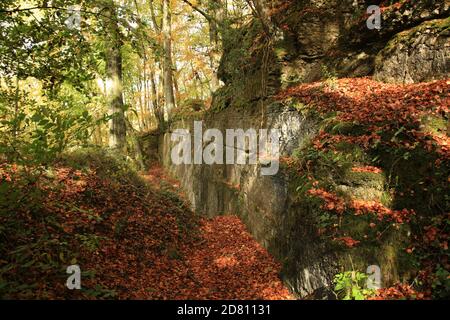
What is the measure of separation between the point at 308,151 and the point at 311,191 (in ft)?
4.99

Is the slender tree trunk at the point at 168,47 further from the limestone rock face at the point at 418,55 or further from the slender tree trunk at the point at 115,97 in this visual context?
the limestone rock face at the point at 418,55

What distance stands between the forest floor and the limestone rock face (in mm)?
6590

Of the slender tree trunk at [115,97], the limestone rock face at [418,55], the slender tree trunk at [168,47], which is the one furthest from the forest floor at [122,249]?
the slender tree trunk at [168,47]

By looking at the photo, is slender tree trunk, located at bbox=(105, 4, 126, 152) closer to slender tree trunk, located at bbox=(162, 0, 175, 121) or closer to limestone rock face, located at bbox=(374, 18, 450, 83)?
slender tree trunk, located at bbox=(162, 0, 175, 121)

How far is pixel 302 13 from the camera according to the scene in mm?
11992

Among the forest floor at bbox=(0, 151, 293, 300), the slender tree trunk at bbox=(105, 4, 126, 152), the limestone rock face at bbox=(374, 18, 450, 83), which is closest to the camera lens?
the forest floor at bbox=(0, 151, 293, 300)

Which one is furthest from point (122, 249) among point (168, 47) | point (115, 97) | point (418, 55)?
point (168, 47)

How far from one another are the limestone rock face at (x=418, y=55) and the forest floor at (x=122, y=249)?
659 cm

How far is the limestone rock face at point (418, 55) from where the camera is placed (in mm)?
8477

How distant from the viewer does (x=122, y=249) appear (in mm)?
7254

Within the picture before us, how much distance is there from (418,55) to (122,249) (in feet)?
31.2

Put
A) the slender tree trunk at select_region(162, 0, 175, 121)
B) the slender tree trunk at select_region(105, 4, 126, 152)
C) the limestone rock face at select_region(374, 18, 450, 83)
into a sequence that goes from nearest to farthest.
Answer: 1. the limestone rock face at select_region(374, 18, 450, 83)
2. the slender tree trunk at select_region(105, 4, 126, 152)
3. the slender tree trunk at select_region(162, 0, 175, 121)

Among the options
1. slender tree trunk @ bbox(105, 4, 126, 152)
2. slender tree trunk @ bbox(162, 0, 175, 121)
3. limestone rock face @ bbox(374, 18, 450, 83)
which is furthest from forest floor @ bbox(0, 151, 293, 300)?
slender tree trunk @ bbox(162, 0, 175, 121)

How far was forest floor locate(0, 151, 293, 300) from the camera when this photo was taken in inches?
199
